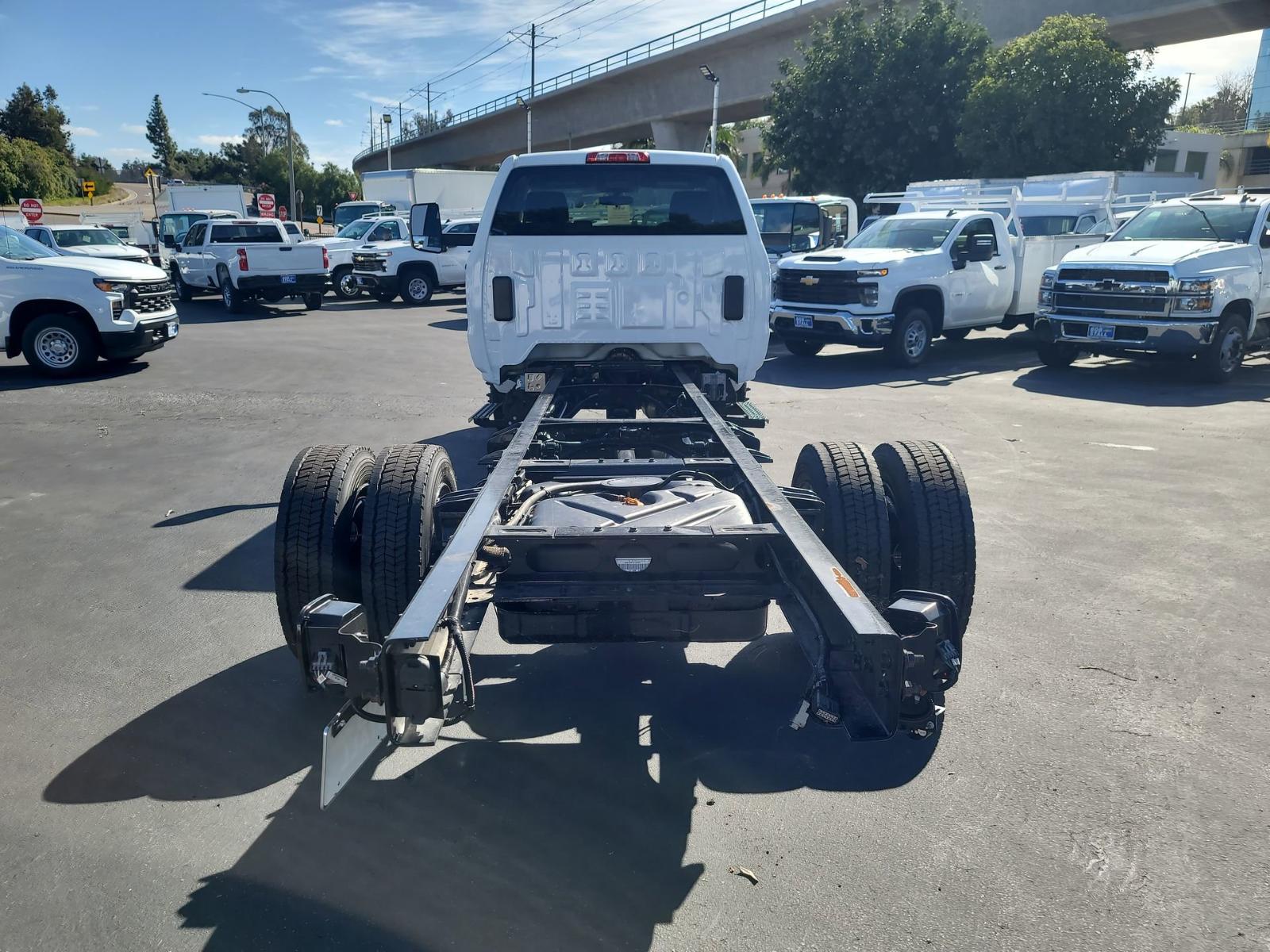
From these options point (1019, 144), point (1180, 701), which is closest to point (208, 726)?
point (1180, 701)

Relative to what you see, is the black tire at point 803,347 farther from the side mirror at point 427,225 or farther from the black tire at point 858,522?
the black tire at point 858,522

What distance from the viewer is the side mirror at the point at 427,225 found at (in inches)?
320

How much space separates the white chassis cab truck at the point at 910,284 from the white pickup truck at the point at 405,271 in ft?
34.4

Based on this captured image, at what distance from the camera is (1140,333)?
38.7 ft

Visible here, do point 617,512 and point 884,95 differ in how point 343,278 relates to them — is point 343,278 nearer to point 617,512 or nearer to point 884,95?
point 884,95

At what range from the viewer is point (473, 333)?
689 centimetres

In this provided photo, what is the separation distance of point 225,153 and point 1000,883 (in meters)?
125

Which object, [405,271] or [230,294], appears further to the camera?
[405,271]

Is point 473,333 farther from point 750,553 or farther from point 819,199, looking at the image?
point 819,199

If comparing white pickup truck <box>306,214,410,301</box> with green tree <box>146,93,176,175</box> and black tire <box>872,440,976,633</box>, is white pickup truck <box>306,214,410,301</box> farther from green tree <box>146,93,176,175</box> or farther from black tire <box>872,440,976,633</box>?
green tree <box>146,93,176,175</box>

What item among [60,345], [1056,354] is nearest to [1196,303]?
[1056,354]

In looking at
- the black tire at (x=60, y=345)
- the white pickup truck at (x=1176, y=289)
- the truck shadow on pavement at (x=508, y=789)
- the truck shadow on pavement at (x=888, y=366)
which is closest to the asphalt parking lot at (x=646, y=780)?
the truck shadow on pavement at (x=508, y=789)

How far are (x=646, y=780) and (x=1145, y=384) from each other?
1112 centimetres

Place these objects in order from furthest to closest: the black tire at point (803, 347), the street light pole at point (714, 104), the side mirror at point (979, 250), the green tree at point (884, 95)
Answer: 1. the street light pole at point (714, 104)
2. the green tree at point (884, 95)
3. the black tire at point (803, 347)
4. the side mirror at point (979, 250)
